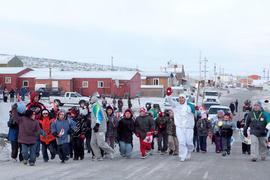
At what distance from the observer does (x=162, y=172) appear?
8.42 meters

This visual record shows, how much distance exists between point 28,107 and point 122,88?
41.5m

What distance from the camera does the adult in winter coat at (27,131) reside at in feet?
30.9

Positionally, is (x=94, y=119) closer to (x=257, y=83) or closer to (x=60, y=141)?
(x=60, y=141)

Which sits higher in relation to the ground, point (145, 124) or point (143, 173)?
point (145, 124)

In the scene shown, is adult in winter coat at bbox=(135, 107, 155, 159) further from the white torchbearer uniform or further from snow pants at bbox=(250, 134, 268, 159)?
snow pants at bbox=(250, 134, 268, 159)

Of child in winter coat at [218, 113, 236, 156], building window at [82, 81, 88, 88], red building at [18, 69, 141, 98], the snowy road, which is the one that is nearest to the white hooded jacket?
the snowy road

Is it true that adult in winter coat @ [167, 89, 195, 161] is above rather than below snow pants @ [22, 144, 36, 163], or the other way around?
above

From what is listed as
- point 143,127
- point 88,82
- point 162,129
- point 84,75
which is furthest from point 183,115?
point 84,75

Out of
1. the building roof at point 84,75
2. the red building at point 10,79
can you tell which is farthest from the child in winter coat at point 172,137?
the red building at point 10,79

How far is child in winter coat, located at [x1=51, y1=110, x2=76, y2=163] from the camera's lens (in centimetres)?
1001

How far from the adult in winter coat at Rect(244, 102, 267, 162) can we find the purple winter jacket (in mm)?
6211

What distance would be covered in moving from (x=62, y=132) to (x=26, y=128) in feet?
3.45

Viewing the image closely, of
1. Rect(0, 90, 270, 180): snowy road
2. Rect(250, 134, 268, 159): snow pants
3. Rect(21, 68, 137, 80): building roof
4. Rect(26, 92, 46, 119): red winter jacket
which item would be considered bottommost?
Rect(0, 90, 270, 180): snowy road

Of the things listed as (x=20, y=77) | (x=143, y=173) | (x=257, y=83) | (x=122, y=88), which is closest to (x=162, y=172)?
(x=143, y=173)
